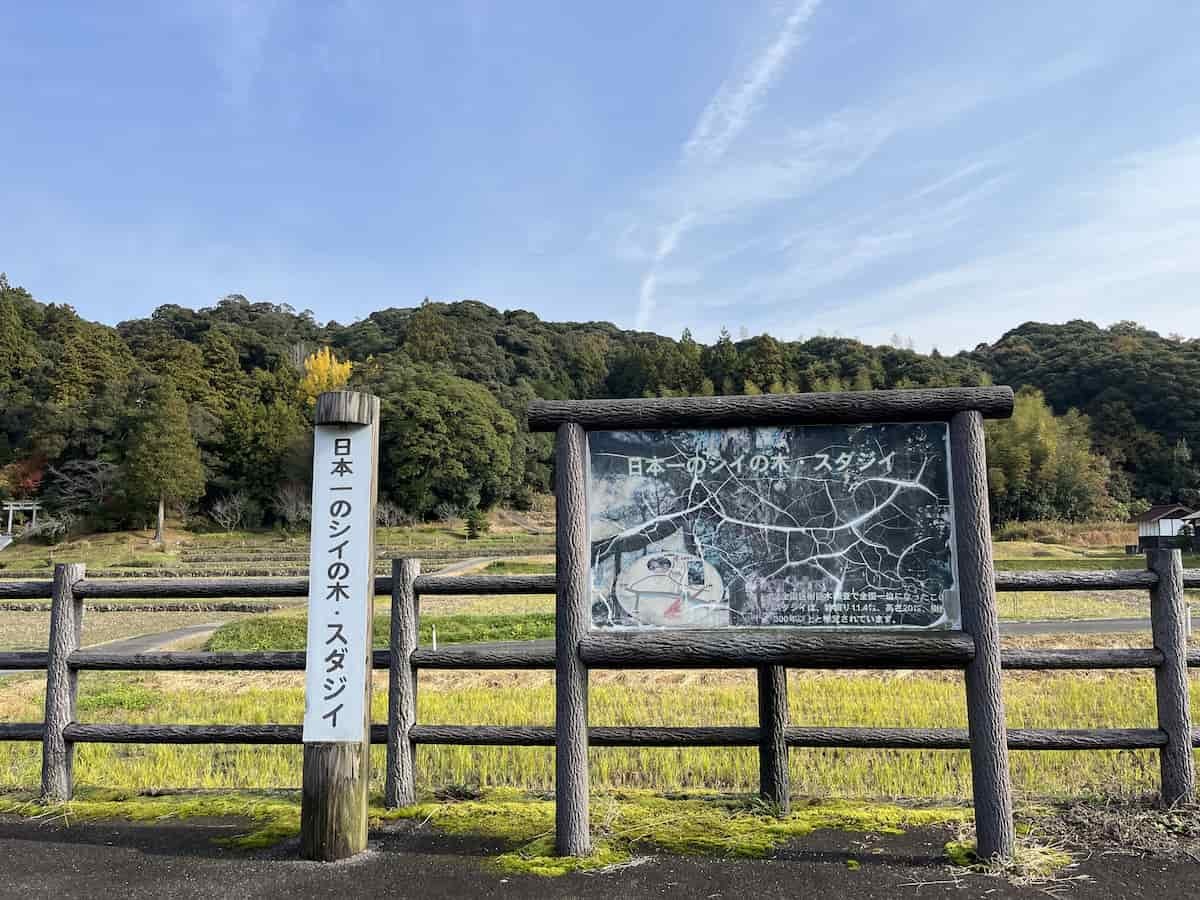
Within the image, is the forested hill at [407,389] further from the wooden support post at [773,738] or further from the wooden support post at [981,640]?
the wooden support post at [981,640]

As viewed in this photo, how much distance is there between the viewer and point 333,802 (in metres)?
3.31

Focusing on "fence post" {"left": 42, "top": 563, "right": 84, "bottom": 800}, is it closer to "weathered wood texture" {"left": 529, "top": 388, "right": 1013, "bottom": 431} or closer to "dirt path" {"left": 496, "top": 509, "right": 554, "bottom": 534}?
"weathered wood texture" {"left": 529, "top": 388, "right": 1013, "bottom": 431}

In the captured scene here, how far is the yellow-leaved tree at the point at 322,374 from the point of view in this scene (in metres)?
61.2

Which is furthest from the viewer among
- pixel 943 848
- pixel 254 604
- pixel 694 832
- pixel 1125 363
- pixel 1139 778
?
pixel 1125 363

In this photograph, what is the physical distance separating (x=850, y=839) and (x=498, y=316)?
3807 inches

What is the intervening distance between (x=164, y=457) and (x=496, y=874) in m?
51.2

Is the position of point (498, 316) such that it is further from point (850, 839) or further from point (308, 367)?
point (850, 839)

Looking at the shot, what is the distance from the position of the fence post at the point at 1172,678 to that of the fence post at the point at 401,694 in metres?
3.49

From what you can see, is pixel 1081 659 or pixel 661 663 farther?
pixel 1081 659

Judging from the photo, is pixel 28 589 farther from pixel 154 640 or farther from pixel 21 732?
pixel 154 640

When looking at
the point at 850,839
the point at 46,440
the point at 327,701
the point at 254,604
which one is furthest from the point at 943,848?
the point at 46,440

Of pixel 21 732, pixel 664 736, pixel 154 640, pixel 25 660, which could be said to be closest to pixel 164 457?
pixel 154 640

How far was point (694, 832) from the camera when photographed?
347cm

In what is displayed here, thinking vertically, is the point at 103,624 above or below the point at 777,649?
below
